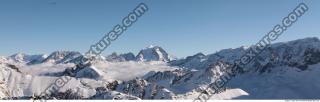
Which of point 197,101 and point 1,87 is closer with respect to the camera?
point 197,101

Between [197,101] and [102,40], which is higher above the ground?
[102,40]

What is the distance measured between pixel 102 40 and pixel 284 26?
31.3 metres

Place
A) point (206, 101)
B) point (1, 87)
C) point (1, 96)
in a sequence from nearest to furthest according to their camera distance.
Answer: point (206, 101) < point (1, 96) < point (1, 87)

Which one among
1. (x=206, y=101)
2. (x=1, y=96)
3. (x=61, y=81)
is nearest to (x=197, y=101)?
(x=206, y=101)

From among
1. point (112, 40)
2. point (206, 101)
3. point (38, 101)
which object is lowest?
point (206, 101)

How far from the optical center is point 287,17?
246 feet

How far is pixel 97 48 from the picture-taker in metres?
63.2

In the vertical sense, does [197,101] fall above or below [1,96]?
below

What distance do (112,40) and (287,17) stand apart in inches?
1083

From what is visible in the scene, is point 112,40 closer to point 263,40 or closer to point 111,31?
point 111,31

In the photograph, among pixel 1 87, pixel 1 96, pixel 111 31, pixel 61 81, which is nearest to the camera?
pixel 61 81

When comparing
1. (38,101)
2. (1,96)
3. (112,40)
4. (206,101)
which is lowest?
(206,101)

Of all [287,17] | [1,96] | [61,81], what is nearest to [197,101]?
[61,81]

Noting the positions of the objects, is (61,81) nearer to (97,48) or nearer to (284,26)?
(97,48)
